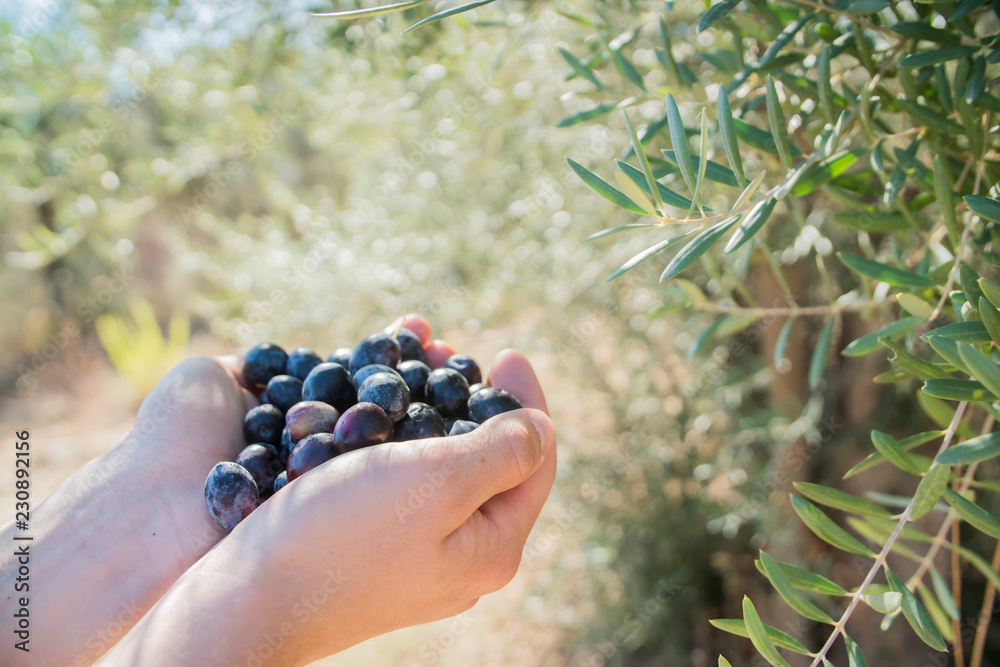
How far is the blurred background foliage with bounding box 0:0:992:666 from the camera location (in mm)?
1451

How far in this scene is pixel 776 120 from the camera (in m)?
0.66

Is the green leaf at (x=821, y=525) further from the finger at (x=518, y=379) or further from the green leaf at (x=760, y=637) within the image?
the finger at (x=518, y=379)

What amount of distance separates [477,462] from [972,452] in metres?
0.48

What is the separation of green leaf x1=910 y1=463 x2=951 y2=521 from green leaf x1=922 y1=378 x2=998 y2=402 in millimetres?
62

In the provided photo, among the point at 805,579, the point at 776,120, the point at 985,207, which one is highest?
the point at 776,120

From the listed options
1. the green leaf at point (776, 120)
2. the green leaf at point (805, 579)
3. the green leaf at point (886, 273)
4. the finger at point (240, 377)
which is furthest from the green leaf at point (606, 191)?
the finger at point (240, 377)

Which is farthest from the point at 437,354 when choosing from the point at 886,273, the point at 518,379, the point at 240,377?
the point at 886,273

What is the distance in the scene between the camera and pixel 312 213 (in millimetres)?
2309

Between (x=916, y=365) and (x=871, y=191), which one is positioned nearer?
(x=916, y=365)

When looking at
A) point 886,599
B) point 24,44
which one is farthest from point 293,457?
point 24,44

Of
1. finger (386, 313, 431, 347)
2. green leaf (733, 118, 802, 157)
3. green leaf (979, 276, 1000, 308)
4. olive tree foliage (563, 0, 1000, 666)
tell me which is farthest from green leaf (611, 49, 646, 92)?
finger (386, 313, 431, 347)

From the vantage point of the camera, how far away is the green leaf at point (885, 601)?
0.57m

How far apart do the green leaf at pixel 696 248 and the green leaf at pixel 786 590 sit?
26 centimetres

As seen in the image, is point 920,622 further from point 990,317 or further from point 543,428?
point 543,428
